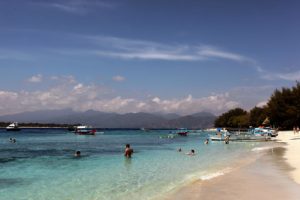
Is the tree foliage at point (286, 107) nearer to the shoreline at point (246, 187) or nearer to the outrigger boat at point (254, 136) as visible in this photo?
the outrigger boat at point (254, 136)

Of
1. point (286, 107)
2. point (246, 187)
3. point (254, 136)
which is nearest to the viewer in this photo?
point (246, 187)

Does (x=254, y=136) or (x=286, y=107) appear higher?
(x=286, y=107)

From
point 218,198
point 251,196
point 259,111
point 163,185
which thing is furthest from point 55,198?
point 259,111

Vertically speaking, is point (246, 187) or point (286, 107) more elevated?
point (286, 107)

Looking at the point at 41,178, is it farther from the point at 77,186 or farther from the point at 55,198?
the point at 55,198

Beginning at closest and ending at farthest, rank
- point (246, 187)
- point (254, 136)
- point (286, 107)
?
1. point (246, 187)
2. point (254, 136)
3. point (286, 107)

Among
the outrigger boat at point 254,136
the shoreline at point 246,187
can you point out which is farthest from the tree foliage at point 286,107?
the shoreline at point 246,187

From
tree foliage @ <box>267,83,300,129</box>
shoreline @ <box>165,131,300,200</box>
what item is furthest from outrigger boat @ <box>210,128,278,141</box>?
shoreline @ <box>165,131,300,200</box>

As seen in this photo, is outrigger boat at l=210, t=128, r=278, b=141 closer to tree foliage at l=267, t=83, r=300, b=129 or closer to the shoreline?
tree foliage at l=267, t=83, r=300, b=129

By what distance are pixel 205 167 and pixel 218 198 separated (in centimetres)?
1598

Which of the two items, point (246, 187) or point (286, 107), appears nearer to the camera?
point (246, 187)

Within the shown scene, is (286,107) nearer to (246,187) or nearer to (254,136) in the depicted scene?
(254,136)

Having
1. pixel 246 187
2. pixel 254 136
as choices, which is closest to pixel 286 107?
pixel 254 136

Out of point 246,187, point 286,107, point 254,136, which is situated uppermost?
point 286,107
